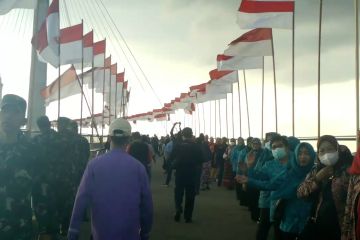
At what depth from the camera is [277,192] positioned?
5.95 m

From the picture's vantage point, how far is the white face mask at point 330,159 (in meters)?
4.95

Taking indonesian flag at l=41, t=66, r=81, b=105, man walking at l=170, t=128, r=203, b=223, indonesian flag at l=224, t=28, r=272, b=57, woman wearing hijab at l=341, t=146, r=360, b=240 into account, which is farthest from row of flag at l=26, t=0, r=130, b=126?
woman wearing hijab at l=341, t=146, r=360, b=240

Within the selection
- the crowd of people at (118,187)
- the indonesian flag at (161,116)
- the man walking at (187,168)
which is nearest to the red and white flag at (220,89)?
the man walking at (187,168)

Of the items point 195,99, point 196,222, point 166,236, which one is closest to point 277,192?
point 166,236

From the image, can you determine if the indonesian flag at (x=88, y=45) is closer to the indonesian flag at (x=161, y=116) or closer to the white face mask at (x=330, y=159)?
the white face mask at (x=330, y=159)

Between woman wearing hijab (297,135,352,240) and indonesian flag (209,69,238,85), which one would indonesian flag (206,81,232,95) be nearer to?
indonesian flag (209,69,238,85)

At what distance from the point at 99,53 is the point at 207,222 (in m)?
14.8

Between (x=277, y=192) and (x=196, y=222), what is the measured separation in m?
5.20

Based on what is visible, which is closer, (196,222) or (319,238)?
(319,238)

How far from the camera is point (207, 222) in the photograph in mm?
10883

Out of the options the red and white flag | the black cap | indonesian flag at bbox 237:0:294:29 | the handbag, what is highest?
indonesian flag at bbox 237:0:294:29

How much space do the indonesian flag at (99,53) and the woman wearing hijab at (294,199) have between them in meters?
19.0

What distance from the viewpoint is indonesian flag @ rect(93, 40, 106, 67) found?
2400cm

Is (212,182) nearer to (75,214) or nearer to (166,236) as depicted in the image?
(166,236)
